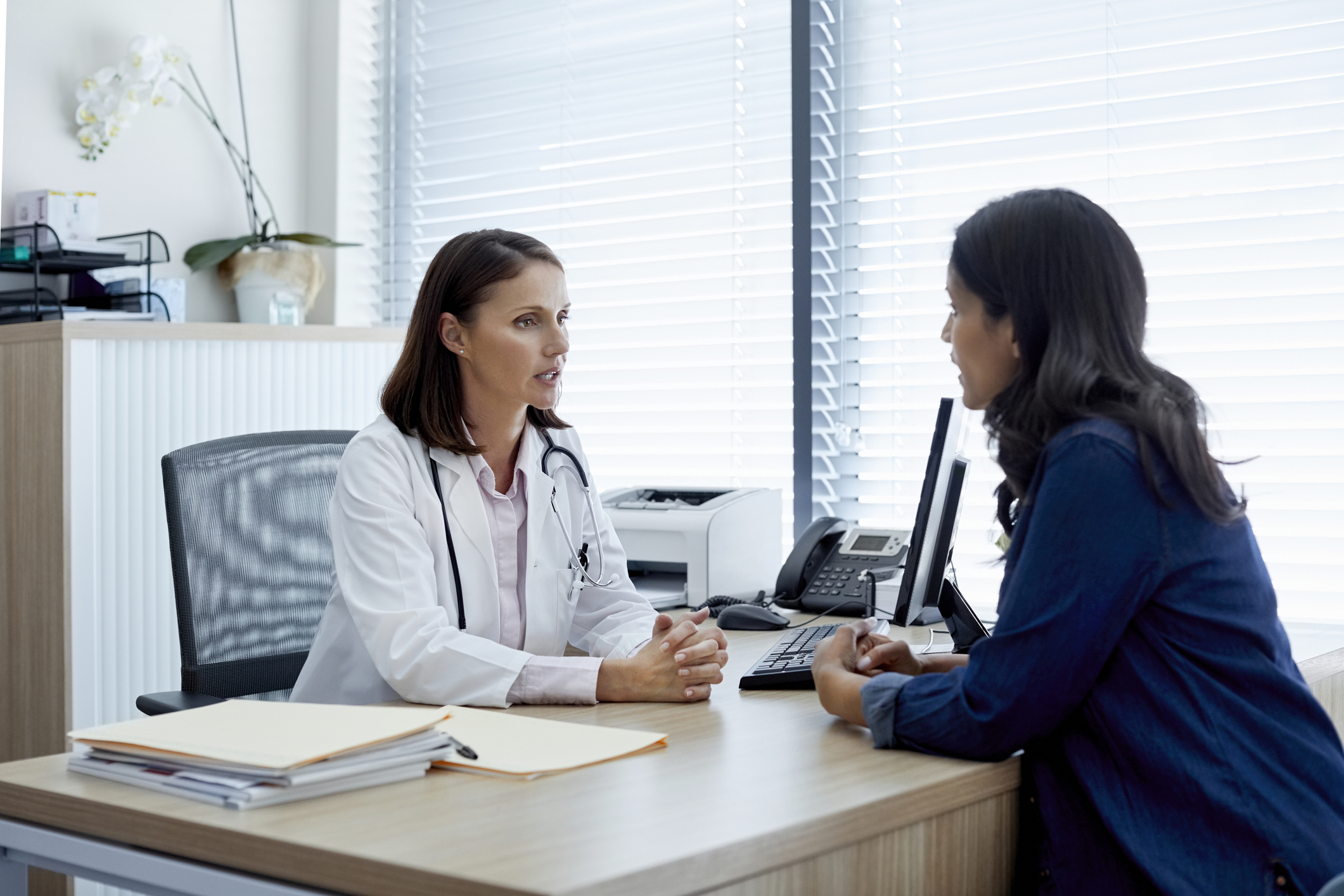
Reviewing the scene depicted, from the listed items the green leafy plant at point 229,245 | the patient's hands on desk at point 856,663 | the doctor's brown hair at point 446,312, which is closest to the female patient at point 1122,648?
the patient's hands on desk at point 856,663

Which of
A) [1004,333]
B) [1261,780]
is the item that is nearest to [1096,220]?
[1004,333]

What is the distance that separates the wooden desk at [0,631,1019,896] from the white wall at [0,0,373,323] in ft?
7.48

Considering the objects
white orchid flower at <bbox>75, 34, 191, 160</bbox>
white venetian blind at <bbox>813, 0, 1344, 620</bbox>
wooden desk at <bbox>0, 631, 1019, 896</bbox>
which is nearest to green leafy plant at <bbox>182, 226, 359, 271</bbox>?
white orchid flower at <bbox>75, 34, 191, 160</bbox>

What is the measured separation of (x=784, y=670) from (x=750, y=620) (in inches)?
20.1

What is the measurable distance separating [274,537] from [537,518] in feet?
1.60

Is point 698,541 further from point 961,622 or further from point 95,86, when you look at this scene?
point 95,86

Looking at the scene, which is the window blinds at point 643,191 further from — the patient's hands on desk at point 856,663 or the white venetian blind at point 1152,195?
the patient's hands on desk at point 856,663

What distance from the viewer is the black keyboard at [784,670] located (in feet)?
5.21

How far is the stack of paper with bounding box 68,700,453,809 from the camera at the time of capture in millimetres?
1058

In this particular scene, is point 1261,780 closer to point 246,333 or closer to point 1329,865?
point 1329,865

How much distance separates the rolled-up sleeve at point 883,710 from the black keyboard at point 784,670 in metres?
0.30

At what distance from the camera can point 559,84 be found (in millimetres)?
3326

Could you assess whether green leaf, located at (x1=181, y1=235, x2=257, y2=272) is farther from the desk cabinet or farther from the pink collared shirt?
the pink collared shirt

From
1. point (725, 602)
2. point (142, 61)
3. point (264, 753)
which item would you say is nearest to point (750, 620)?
point (725, 602)
